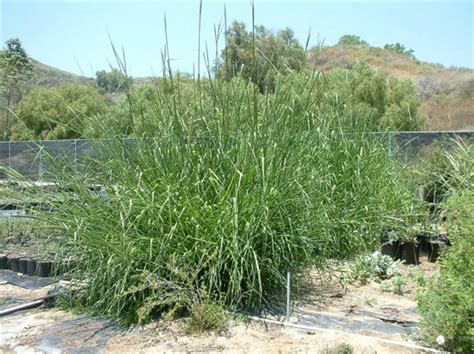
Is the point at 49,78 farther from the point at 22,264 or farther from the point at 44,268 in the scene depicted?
the point at 44,268

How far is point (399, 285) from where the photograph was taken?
448cm

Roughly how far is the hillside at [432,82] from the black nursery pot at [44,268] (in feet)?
67.2

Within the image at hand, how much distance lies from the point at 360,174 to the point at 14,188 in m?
3.35

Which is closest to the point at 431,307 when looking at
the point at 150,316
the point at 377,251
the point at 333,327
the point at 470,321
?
the point at 470,321

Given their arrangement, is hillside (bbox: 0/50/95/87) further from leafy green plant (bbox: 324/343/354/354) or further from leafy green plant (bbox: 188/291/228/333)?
leafy green plant (bbox: 324/343/354/354)

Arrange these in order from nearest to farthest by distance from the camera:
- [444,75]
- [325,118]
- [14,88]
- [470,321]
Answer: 1. [470,321]
2. [325,118]
3. [14,88]
4. [444,75]

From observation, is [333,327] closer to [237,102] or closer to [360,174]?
[237,102]

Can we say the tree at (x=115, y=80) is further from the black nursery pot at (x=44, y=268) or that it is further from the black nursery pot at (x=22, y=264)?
the black nursery pot at (x=22, y=264)

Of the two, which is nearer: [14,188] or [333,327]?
[333,327]

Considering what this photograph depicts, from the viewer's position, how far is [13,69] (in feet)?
93.7

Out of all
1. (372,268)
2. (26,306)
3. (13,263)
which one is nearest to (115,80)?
(26,306)

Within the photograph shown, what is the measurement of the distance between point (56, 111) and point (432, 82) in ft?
111

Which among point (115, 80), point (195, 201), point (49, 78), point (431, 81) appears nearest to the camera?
point (195, 201)

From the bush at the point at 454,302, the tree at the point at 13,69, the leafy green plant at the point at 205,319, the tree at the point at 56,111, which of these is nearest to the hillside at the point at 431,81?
the tree at the point at 13,69
